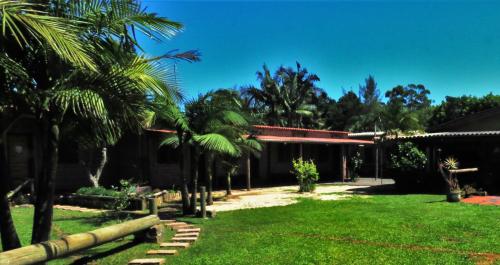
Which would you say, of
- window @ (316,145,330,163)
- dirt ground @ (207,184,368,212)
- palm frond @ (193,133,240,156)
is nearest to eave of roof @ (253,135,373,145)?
window @ (316,145,330,163)

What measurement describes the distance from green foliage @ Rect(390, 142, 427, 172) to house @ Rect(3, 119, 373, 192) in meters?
4.54

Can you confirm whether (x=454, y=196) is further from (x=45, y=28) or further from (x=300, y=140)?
(x=45, y=28)

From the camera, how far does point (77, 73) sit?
189 inches

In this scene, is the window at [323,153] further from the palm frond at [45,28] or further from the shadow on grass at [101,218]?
the palm frond at [45,28]

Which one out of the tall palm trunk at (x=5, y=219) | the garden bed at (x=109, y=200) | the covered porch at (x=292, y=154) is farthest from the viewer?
the covered porch at (x=292, y=154)

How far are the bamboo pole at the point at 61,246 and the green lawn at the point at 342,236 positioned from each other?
50 centimetres

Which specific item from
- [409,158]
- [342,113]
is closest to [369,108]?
[342,113]

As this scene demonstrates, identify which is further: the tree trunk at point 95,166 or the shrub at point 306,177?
the shrub at point 306,177

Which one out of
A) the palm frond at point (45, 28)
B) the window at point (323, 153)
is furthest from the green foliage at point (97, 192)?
the window at point (323, 153)

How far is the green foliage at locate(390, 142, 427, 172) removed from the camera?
58.0ft

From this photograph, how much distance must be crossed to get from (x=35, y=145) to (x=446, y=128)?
19.9 meters

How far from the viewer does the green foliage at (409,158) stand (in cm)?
1767

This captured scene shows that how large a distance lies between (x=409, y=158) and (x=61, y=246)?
1561 cm

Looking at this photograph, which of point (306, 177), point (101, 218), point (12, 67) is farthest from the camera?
point (306, 177)
